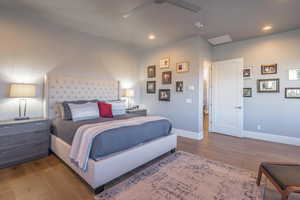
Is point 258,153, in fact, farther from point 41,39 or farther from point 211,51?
point 41,39

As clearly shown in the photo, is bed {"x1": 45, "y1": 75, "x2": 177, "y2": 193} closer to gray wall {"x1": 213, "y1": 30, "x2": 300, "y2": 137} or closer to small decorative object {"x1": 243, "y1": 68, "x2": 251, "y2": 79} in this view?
gray wall {"x1": 213, "y1": 30, "x2": 300, "y2": 137}

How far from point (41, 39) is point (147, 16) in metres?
2.40

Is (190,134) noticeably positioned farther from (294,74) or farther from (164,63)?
(294,74)

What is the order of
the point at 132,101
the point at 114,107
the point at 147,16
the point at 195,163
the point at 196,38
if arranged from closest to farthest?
the point at 195,163, the point at 147,16, the point at 114,107, the point at 196,38, the point at 132,101

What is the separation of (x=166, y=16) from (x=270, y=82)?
10.9 ft

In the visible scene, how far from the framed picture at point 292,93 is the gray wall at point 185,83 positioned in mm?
2095

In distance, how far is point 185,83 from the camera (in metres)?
4.36

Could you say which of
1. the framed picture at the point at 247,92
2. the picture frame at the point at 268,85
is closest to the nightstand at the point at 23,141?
the framed picture at the point at 247,92

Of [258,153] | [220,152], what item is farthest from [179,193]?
[258,153]

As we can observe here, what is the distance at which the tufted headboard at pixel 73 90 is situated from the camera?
3311 mm

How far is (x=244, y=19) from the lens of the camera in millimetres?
3174

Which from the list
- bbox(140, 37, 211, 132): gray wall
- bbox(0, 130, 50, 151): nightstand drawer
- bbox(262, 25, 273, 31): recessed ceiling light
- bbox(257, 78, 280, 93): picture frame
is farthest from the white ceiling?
bbox(0, 130, 50, 151): nightstand drawer

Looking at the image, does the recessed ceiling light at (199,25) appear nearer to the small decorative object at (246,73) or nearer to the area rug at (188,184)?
the small decorative object at (246,73)

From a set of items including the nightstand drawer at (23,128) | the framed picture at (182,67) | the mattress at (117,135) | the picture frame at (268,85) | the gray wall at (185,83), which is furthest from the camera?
the framed picture at (182,67)
